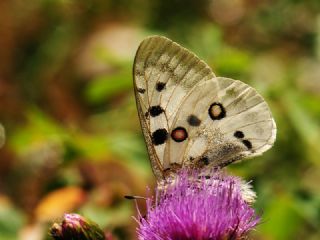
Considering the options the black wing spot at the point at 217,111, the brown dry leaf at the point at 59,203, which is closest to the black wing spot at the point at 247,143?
the black wing spot at the point at 217,111

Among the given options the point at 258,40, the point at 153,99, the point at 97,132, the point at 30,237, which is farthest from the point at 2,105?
the point at 153,99

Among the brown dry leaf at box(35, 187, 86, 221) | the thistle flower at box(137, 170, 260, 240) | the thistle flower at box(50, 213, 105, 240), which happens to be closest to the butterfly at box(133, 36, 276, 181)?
the thistle flower at box(137, 170, 260, 240)

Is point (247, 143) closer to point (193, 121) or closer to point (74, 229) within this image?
point (193, 121)

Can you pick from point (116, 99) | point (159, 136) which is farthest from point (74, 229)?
point (116, 99)

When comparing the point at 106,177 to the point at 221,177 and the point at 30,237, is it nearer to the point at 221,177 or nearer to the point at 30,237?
the point at 30,237

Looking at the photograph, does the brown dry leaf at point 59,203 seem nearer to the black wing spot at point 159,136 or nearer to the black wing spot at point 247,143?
the black wing spot at point 159,136

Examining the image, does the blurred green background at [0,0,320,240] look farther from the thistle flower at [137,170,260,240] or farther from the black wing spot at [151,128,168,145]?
the black wing spot at [151,128,168,145]
